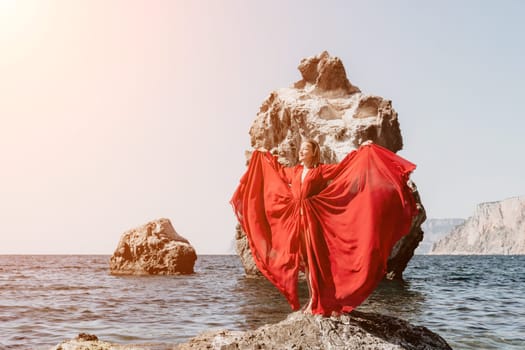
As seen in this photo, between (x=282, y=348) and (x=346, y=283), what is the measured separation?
1.16m

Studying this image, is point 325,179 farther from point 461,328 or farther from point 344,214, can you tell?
point 461,328

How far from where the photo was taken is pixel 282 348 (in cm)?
550

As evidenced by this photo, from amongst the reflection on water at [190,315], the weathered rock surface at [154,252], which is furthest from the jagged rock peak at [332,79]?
the weathered rock surface at [154,252]

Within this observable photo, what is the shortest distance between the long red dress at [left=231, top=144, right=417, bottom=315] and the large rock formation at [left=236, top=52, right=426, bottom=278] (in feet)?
66.6

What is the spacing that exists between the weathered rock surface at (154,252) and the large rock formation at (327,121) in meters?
8.87

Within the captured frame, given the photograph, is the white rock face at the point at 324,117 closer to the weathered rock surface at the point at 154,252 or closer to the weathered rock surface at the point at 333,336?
the weathered rock surface at the point at 154,252

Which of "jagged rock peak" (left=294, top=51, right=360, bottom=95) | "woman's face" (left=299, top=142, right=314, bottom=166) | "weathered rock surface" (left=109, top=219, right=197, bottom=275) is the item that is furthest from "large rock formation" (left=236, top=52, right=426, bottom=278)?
"woman's face" (left=299, top=142, right=314, bottom=166)

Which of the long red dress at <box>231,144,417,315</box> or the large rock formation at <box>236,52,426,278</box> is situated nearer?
the long red dress at <box>231,144,417,315</box>

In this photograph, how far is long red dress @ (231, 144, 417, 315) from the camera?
598 cm

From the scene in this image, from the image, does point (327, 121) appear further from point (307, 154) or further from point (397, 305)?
point (307, 154)

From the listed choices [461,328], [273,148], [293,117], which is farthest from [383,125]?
[461,328]

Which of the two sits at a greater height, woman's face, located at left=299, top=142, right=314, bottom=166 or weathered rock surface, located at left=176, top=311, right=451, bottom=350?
woman's face, located at left=299, top=142, right=314, bottom=166

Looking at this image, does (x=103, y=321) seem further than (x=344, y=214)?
Yes

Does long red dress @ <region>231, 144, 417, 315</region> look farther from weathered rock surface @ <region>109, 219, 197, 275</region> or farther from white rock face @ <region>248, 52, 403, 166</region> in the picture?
weathered rock surface @ <region>109, 219, 197, 275</region>
